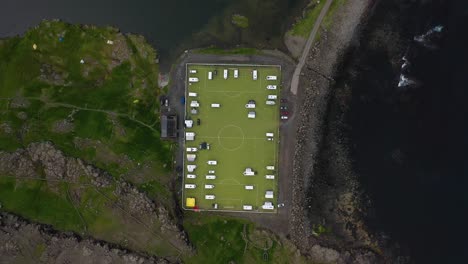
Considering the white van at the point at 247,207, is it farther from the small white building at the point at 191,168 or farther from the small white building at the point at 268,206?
the small white building at the point at 191,168

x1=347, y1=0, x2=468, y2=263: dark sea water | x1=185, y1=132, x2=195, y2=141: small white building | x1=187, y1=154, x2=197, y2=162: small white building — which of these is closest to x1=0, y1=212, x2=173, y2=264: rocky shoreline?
x1=187, y1=154, x2=197, y2=162: small white building

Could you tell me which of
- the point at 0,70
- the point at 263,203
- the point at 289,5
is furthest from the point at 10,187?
the point at 289,5

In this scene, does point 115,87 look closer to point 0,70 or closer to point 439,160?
point 0,70

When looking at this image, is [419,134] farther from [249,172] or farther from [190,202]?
[190,202]

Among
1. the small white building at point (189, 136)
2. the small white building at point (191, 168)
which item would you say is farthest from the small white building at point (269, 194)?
the small white building at point (189, 136)

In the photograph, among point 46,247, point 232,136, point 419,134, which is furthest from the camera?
point 232,136

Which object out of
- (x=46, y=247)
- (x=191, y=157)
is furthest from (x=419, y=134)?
(x=46, y=247)
